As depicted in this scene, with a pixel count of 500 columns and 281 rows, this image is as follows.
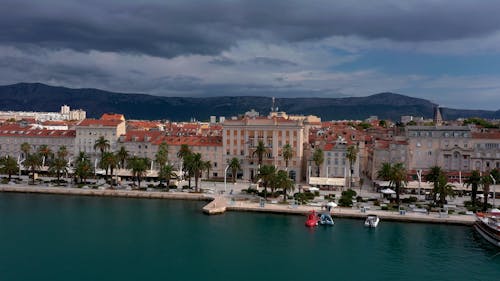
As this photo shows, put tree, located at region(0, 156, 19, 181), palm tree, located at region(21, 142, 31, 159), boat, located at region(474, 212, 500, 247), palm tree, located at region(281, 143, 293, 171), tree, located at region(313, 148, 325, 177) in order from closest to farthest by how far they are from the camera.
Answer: boat, located at region(474, 212, 500, 247) → tree, located at region(313, 148, 325, 177) → palm tree, located at region(281, 143, 293, 171) → tree, located at region(0, 156, 19, 181) → palm tree, located at region(21, 142, 31, 159)

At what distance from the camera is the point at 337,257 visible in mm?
49594

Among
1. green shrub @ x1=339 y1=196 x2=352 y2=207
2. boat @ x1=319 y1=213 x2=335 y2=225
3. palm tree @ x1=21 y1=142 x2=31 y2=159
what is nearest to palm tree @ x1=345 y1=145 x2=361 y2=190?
green shrub @ x1=339 y1=196 x2=352 y2=207

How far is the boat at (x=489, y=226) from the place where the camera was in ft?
178

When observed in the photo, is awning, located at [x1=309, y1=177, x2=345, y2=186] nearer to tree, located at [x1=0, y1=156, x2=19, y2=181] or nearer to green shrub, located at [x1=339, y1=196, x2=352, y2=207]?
green shrub, located at [x1=339, y1=196, x2=352, y2=207]

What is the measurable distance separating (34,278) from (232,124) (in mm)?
56880

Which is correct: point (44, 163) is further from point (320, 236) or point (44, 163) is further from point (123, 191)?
point (320, 236)

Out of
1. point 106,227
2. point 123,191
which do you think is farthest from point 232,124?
point 106,227

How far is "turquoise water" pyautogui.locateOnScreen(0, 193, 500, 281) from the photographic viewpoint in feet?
146

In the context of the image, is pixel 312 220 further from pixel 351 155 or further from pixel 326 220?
pixel 351 155

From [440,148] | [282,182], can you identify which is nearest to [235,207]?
[282,182]

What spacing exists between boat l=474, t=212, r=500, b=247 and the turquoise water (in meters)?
1.02

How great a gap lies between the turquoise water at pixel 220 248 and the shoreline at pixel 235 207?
136 cm

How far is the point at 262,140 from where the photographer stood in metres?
92.9

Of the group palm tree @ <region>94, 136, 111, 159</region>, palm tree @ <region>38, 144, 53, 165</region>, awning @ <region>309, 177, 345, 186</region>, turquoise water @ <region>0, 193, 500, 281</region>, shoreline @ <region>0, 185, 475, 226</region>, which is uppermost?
palm tree @ <region>94, 136, 111, 159</region>
